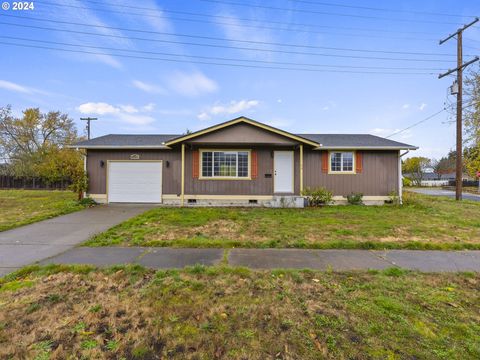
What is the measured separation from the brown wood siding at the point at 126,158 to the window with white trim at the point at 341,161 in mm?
7526

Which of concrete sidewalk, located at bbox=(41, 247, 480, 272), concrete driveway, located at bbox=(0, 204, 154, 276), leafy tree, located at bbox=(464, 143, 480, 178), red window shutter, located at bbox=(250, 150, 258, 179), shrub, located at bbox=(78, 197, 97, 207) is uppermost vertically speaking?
leafy tree, located at bbox=(464, 143, 480, 178)

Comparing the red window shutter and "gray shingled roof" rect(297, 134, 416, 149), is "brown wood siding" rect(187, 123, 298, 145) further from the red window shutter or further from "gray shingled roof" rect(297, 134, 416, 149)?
"gray shingled roof" rect(297, 134, 416, 149)

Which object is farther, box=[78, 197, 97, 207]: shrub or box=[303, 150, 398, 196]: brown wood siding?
box=[303, 150, 398, 196]: brown wood siding

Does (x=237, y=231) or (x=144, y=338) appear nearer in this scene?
(x=144, y=338)

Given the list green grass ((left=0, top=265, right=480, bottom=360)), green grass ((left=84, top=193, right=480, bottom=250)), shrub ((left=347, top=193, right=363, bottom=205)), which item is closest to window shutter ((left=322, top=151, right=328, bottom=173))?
shrub ((left=347, top=193, right=363, bottom=205))

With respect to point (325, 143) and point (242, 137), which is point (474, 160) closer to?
point (325, 143)

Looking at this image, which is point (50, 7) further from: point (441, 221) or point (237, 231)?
point (441, 221)

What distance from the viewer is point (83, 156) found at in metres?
11.8

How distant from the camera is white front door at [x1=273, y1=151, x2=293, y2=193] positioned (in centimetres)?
1129

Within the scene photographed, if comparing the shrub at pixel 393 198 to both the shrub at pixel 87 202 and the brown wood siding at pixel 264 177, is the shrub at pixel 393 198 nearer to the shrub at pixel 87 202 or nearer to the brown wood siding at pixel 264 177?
the brown wood siding at pixel 264 177

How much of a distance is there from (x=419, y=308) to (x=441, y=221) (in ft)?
21.5

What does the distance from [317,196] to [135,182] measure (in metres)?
8.71

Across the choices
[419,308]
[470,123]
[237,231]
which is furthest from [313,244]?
[470,123]

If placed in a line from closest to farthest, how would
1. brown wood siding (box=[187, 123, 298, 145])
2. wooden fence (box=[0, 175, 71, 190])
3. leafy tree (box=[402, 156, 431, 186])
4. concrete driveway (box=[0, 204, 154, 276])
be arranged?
1. concrete driveway (box=[0, 204, 154, 276])
2. brown wood siding (box=[187, 123, 298, 145])
3. wooden fence (box=[0, 175, 71, 190])
4. leafy tree (box=[402, 156, 431, 186])
